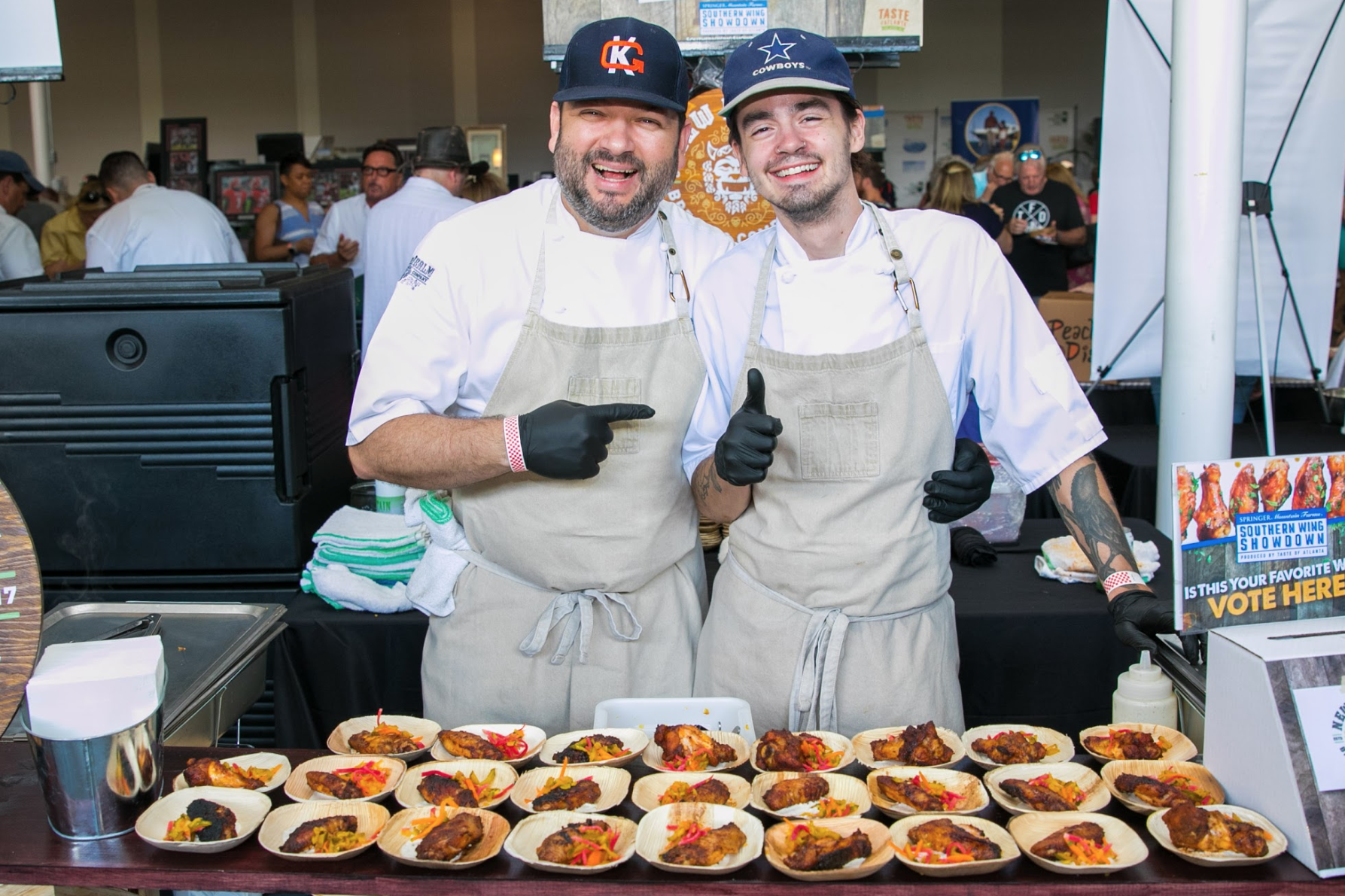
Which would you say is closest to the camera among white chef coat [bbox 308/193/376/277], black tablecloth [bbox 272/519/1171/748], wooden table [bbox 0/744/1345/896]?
wooden table [bbox 0/744/1345/896]

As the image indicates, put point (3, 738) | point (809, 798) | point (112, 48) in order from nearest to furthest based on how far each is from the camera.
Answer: point (809, 798), point (3, 738), point (112, 48)

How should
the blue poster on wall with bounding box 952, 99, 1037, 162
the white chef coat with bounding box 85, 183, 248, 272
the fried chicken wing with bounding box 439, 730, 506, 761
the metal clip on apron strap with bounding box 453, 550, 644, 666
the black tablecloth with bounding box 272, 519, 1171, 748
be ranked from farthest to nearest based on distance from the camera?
the blue poster on wall with bounding box 952, 99, 1037, 162 → the white chef coat with bounding box 85, 183, 248, 272 → the black tablecloth with bounding box 272, 519, 1171, 748 → the metal clip on apron strap with bounding box 453, 550, 644, 666 → the fried chicken wing with bounding box 439, 730, 506, 761

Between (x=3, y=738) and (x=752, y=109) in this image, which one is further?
→ (x=752, y=109)

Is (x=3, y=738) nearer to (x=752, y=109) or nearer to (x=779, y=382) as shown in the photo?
(x=779, y=382)

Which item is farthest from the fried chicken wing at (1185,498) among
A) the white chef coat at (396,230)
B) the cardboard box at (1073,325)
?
the white chef coat at (396,230)

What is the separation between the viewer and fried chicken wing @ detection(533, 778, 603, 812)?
1437 mm

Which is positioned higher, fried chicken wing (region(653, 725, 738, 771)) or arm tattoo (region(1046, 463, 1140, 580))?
arm tattoo (region(1046, 463, 1140, 580))

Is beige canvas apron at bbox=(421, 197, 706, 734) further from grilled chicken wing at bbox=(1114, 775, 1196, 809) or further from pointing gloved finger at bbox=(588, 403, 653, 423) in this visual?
grilled chicken wing at bbox=(1114, 775, 1196, 809)

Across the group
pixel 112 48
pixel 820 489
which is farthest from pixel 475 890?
pixel 112 48

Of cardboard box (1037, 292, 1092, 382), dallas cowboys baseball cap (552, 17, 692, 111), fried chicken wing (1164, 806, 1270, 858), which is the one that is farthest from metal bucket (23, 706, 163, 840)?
cardboard box (1037, 292, 1092, 382)

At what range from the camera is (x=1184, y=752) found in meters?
1.58

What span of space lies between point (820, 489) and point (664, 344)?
0.35 m

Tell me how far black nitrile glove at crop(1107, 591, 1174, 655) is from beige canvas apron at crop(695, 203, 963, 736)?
0.30m

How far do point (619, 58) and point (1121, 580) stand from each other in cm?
109
